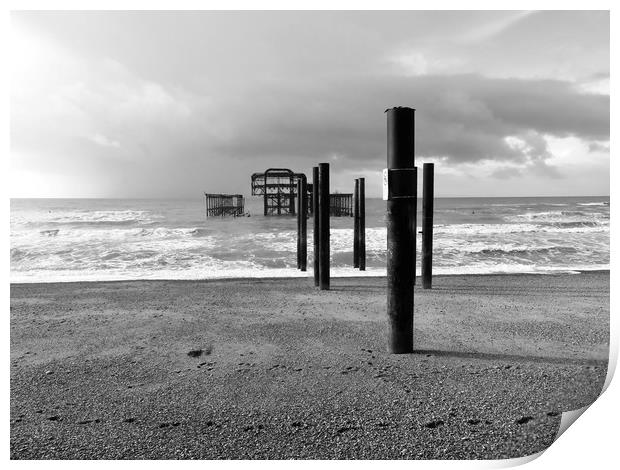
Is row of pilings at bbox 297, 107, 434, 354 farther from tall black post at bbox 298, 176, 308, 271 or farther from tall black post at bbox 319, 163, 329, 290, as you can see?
tall black post at bbox 298, 176, 308, 271

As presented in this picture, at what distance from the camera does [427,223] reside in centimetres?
827

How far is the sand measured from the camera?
8.84ft

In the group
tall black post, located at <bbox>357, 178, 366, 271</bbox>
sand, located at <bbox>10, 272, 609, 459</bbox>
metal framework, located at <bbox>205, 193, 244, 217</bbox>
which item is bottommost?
sand, located at <bbox>10, 272, 609, 459</bbox>

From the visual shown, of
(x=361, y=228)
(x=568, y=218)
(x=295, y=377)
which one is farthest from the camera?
(x=568, y=218)

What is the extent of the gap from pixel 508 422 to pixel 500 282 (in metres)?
6.41

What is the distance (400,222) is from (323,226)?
3933 mm

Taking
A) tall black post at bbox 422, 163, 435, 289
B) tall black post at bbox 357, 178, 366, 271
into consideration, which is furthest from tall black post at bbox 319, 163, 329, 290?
tall black post at bbox 357, 178, 366, 271

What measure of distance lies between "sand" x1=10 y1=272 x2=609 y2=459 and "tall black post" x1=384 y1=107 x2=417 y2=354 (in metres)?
0.35

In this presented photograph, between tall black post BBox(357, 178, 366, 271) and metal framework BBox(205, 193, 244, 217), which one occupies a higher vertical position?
metal framework BBox(205, 193, 244, 217)

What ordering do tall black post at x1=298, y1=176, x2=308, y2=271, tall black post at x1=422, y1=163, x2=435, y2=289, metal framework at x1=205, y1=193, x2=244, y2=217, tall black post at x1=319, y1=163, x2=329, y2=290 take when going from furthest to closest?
metal framework at x1=205, y1=193, x2=244, y2=217 → tall black post at x1=298, y1=176, x2=308, y2=271 → tall black post at x1=422, y1=163, x2=435, y2=289 → tall black post at x1=319, y1=163, x2=329, y2=290

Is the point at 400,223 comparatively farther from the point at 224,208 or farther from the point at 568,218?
the point at 224,208

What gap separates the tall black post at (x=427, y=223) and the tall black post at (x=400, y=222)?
3.97m

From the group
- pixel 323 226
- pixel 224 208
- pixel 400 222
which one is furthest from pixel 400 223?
pixel 224 208

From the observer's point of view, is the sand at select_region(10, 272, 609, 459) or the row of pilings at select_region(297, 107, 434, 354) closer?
the sand at select_region(10, 272, 609, 459)
